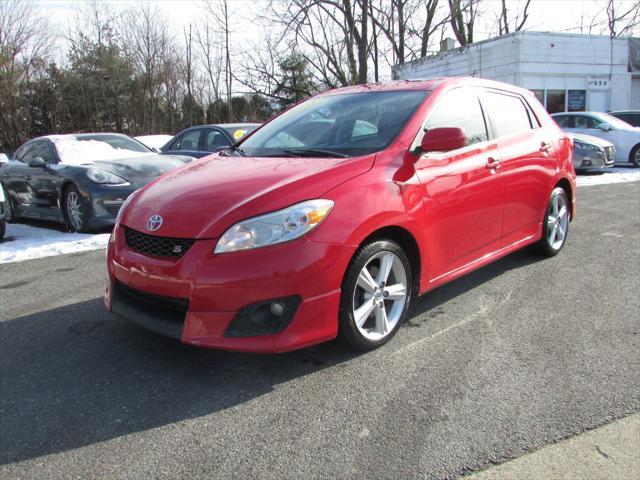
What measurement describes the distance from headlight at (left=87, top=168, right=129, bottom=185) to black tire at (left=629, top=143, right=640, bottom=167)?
12.2 metres

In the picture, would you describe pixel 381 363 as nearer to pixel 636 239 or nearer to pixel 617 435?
pixel 617 435

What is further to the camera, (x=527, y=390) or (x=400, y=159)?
(x=400, y=159)

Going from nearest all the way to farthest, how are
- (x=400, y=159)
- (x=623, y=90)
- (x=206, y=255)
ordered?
(x=206, y=255) < (x=400, y=159) < (x=623, y=90)

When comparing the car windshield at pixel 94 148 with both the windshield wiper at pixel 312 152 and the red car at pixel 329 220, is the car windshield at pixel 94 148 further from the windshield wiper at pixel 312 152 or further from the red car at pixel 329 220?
the windshield wiper at pixel 312 152

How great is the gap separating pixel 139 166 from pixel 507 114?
5.10m

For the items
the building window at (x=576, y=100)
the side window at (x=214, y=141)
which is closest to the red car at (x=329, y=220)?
the side window at (x=214, y=141)

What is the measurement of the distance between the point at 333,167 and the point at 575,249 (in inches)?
138

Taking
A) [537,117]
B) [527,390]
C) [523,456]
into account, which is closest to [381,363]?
[527,390]

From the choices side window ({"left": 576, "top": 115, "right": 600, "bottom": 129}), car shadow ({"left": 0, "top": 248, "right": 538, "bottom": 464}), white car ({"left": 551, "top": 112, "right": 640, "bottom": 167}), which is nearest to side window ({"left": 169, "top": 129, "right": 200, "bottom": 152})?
car shadow ({"left": 0, "top": 248, "right": 538, "bottom": 464})

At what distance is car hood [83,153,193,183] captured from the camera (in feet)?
23.7

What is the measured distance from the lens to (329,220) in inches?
109

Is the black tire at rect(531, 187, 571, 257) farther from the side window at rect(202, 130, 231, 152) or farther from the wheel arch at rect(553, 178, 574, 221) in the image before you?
the side window at rect(202, 130, 231, 152)

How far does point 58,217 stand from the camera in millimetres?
7629

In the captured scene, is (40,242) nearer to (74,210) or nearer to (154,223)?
(74,210)
